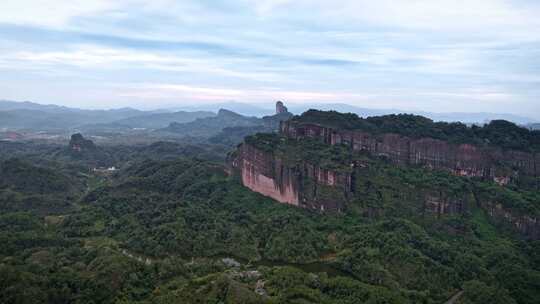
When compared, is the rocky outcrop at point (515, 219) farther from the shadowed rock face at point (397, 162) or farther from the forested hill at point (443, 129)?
the forested hill at point (443, 129)

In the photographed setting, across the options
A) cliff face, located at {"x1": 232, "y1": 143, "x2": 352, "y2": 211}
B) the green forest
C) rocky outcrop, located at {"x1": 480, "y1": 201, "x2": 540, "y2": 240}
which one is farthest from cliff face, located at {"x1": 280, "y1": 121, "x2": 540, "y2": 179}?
cliff face, located at {"x1": 232, "y1": 143, "x2": 352, "y2": 211}

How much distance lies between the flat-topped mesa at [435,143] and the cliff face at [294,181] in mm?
9008

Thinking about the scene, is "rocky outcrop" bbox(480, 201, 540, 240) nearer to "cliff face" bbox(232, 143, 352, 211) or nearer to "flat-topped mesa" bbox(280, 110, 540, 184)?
"flat-topped mesa" bbox(280, 110, 540, 184)

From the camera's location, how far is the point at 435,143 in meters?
60.5

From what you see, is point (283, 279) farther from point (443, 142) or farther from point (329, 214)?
point (443, 142)

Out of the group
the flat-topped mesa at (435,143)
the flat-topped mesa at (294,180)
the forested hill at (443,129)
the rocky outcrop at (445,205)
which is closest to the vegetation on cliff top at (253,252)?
the rocky outcrop at (445,205)

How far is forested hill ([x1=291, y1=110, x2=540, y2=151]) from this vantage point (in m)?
59.6

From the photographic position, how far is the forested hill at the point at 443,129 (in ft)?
195

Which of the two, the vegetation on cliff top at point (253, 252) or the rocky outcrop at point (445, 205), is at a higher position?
the rocky outcrop at point (445, 205)

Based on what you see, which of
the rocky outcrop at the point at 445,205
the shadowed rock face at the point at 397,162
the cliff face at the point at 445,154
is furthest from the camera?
the cliff face at the point at 445,154

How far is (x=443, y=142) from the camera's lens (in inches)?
2356

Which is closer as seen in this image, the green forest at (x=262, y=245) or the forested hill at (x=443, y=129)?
the green forest at (x=262, y=245)

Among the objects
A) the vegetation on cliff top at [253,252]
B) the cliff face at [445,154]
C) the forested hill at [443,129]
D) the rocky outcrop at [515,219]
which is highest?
the forested hill at [443,129]

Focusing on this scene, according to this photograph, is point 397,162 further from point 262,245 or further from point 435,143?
point 262,245
